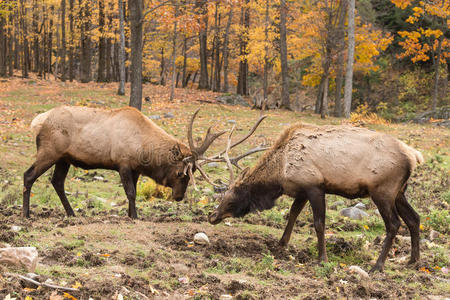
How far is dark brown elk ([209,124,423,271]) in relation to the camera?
674 cm

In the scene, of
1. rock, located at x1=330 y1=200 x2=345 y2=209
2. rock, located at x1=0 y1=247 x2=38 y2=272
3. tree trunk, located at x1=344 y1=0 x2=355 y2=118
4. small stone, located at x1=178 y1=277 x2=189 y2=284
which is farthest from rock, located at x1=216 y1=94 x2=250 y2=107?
rock, located at x1=0 y1=247 x2=38 y2=272

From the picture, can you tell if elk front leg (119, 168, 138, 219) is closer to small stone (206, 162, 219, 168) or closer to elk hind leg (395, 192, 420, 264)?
elk hind leg (395, 192, 420, 264)

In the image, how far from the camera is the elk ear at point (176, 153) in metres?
8.95

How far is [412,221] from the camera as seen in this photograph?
23.2 feet

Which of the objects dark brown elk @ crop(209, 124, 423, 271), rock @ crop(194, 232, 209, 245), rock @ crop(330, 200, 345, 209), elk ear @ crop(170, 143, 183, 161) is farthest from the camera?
rock @ crop(330, 200, 345, 209)

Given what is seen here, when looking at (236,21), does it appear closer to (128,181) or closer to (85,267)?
(128,181)

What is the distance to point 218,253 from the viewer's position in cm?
679

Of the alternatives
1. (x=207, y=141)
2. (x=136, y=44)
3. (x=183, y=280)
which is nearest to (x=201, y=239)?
(x=183, y=280)

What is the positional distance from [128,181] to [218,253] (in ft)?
8.59

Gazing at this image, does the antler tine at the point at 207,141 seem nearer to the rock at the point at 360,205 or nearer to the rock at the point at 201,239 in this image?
the rock at the point at 201,239

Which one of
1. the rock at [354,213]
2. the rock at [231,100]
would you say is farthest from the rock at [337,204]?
the rock at [231,100]

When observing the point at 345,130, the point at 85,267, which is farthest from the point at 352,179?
the point at 85,267

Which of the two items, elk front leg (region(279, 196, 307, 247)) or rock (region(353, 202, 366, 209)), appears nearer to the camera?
elk front leg (region(279, 196, 307, 247))

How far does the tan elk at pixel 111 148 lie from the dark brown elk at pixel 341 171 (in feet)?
3.99
